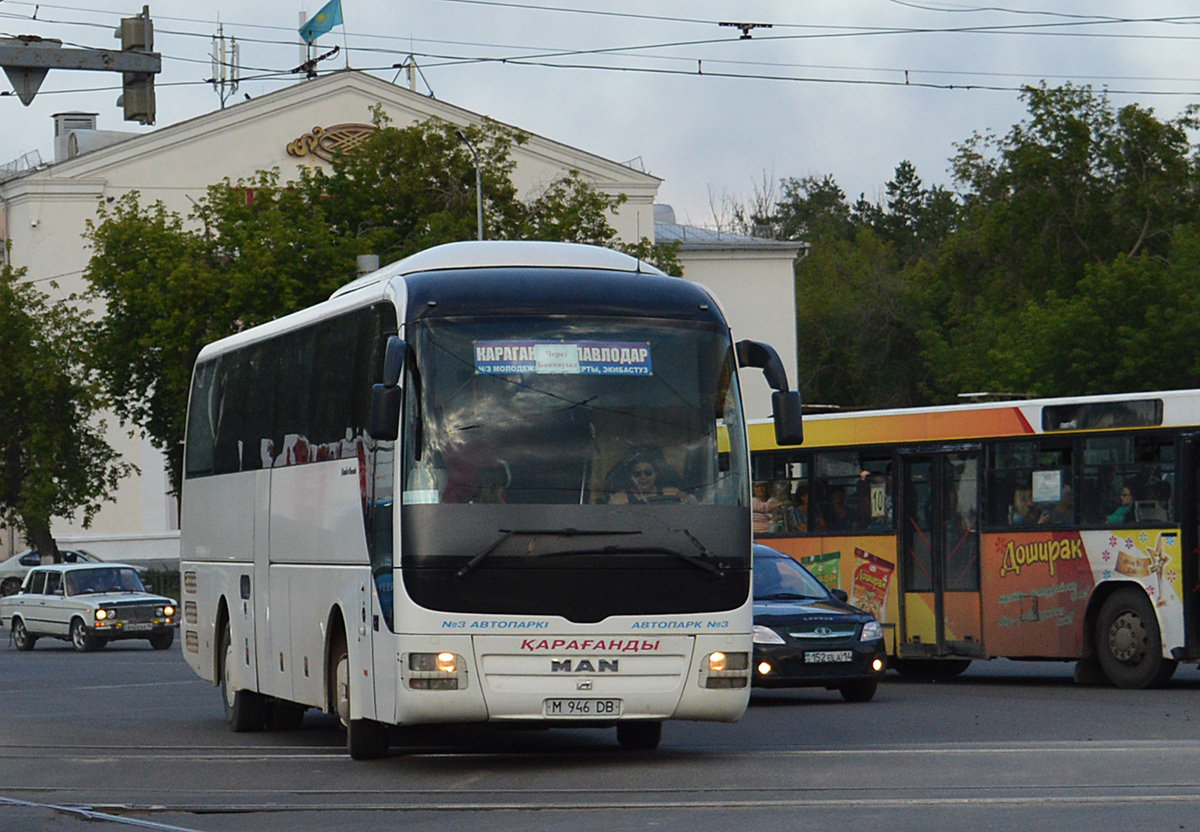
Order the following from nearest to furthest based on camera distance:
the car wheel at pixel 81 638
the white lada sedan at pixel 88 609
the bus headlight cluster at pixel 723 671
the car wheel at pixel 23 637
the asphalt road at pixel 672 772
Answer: the asphalt road at pixel 672 772
the bus headlight cluster at pixel 723 671
the white lada sedan at pixel 88 609
the car wheel at pixel 81 638
the car wheel at pixel 23 637

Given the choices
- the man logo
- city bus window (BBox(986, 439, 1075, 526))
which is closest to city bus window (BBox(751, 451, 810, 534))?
city bus window (BBox(986, 439, 1075, 526))

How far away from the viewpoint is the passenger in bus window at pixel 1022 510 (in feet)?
70.8

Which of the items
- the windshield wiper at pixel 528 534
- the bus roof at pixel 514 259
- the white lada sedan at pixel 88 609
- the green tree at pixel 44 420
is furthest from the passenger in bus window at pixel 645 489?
the green tree at pixel 44 420

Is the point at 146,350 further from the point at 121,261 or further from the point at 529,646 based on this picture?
the point at 529,646

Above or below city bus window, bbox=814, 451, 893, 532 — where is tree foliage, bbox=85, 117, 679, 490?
above

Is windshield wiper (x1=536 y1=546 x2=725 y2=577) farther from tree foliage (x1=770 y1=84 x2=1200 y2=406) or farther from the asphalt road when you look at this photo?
tree foliage (x1=770 y1=84 x2=1200 y2=406)

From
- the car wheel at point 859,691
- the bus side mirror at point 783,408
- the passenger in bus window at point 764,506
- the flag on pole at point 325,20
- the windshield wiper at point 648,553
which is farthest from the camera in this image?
the flag on pole at point 325,20

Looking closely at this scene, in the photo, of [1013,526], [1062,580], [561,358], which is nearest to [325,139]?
[1013,526]

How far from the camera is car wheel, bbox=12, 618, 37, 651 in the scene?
37.3m

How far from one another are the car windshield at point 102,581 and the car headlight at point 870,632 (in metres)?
20.3

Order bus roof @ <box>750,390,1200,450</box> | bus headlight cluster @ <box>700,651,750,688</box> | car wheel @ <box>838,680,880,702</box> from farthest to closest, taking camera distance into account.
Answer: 1. bus roof @ <box>750,390,1200,450</box>
2. car wheel @ <box>838,680,880,702</box>
3. bus headlight cluster @ <box>700,651,750,688</box>

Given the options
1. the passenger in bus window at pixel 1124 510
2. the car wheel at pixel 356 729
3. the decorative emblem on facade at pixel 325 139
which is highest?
the decorative emblem on facade at pixel 325 139

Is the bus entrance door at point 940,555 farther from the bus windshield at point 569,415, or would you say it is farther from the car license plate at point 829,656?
the bus windshield at point 569,415

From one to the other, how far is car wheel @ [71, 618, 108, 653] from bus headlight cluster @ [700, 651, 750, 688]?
2450 cm
